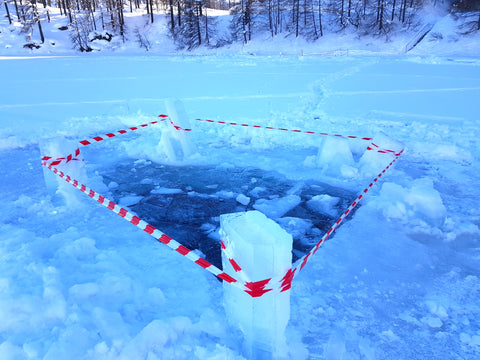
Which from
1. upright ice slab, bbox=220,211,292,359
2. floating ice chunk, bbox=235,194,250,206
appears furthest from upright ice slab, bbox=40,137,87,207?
upright ice slab, bbox=220,211,292,359

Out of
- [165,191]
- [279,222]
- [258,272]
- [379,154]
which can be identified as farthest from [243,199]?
[258,272]

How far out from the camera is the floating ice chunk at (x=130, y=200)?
17.0 ft

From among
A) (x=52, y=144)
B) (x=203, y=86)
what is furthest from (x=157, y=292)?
(x=203, y=86)

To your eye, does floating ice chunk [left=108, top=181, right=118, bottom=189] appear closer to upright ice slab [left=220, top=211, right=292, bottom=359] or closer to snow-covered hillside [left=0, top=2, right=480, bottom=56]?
upright ice slab [left=220, top=211, right=292, bottom=359]

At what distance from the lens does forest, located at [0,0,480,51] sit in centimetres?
3447

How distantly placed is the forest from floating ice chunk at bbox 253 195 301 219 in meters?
33.3

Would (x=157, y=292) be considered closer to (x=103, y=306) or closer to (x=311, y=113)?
(x=103, y=306)

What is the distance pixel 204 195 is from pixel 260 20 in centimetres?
4058

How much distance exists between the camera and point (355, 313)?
311 centimetres

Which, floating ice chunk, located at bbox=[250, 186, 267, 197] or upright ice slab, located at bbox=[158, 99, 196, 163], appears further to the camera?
upright ice slab, located at bbox=[158, 99, 196, 163]

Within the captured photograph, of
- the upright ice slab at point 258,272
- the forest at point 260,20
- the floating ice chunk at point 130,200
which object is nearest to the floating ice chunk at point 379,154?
the floating ice chunk at point 130,200

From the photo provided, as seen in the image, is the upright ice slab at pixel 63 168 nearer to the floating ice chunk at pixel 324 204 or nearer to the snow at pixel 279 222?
the snow at pixel 279 222

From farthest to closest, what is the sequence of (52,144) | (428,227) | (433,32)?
(433,32) → (52,144) → (428,227)

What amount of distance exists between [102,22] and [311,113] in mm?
43602
